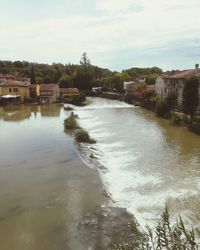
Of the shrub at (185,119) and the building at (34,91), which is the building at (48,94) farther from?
the shrub at (185,119)

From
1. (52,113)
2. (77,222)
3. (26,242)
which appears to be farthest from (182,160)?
(52,113)

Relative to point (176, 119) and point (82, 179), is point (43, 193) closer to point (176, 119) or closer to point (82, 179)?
point (82, 179)

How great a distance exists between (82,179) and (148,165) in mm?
4578

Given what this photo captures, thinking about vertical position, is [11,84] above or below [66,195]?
above

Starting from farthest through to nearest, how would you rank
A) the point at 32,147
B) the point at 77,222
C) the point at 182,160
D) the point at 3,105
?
the point at 3,105
the point at 32,147
the point at 182,160
the point at 77,222

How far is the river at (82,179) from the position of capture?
42.4 ft

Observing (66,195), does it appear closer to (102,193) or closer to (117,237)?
(102,193)

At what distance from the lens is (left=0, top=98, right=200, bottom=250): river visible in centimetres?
1292

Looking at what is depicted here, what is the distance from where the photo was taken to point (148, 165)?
20.3 metres

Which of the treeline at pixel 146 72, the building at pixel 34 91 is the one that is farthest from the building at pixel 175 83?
the treeline at pixel 146 72

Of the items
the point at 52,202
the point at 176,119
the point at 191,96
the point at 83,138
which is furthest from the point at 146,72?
the point at 52,202

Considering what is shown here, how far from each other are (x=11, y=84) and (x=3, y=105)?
6226mm

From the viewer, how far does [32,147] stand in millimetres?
25625

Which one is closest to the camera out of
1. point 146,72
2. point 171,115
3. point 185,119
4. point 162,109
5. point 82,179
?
point 82,179
